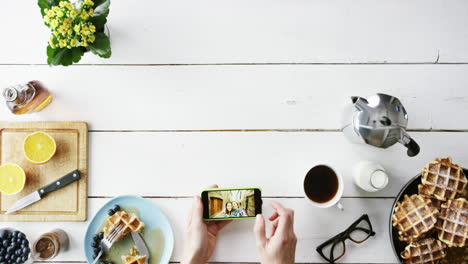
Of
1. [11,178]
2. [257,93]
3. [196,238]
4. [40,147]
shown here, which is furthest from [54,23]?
[196,238]

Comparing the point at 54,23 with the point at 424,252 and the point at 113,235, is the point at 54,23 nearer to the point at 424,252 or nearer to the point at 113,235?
the point at 113,235

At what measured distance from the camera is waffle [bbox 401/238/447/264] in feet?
3.56

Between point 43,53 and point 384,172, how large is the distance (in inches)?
45.2

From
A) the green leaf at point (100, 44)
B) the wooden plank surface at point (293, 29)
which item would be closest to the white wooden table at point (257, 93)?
the wooden plank surface at point (293, 29)

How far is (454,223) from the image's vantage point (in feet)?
3.52

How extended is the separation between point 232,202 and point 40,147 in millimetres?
632

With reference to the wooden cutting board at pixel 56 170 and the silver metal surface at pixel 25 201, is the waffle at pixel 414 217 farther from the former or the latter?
the silver metal surface at pixel 25 201

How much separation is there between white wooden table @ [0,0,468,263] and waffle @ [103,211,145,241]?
0.08m

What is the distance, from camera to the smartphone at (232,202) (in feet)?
3.74

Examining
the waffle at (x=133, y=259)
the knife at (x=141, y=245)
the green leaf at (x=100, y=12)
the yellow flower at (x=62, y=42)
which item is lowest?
the waffle at (x=133, y=259)

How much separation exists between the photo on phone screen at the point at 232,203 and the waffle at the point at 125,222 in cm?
23

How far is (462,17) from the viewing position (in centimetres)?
123

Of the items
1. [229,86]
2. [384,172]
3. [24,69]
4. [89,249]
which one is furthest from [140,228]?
[384,172]

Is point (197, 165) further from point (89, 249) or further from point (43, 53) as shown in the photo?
point (43, 53)
